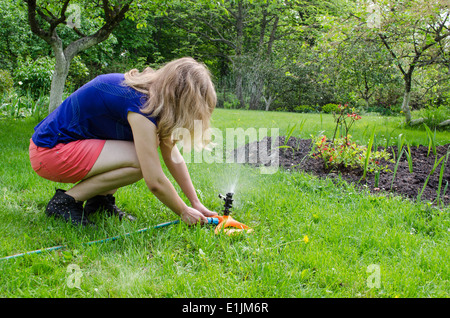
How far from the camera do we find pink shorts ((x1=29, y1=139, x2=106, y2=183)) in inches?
85.1

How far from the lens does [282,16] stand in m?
19.4

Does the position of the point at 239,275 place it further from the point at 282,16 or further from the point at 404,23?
the point at 282,16

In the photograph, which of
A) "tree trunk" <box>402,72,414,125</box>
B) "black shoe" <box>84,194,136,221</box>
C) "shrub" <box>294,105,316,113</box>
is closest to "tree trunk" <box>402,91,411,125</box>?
"tree trunk" <box>402,72,414,125</box>

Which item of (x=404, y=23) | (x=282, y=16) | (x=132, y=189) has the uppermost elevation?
(x=282, y=16)

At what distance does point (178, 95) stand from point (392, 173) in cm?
258

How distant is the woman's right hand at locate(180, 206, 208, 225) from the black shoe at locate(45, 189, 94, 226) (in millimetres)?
642

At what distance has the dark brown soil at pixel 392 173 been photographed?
10.3 ft

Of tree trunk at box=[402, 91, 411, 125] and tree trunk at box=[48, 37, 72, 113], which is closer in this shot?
tree trunk at box=[48, 37, 72, 113]

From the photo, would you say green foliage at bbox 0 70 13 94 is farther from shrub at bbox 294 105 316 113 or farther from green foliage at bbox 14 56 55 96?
shrub at bbox 294 105 316 113

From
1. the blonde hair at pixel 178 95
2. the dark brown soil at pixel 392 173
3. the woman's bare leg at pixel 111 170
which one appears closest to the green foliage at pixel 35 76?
the dark brown soil at pixel 392 173

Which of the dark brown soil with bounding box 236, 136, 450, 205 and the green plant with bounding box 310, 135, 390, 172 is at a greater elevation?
the green plant with bounding box 310, 135, 390, 172

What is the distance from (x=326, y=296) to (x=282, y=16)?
19896 millimetres

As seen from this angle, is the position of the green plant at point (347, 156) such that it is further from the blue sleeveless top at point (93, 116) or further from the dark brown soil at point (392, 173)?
the blue sleeveless top at point (93, 116)
